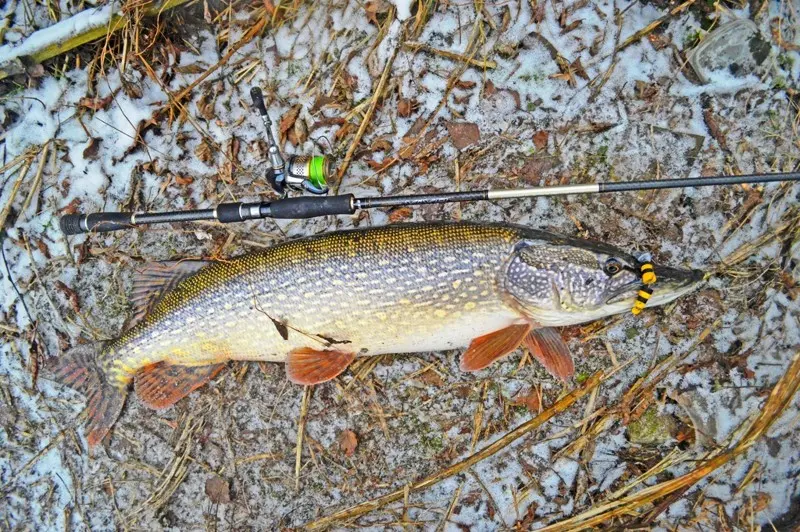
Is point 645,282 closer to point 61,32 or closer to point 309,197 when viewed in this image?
point 309,197

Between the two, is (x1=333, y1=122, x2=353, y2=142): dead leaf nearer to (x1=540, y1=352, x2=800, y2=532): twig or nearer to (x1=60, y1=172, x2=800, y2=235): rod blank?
(x1=60, y1=172, x2=800, y2=235): rod blank

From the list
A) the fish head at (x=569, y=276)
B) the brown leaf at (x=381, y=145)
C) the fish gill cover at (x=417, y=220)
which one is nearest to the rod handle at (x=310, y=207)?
the fish gill cover at (x=417, y=220)

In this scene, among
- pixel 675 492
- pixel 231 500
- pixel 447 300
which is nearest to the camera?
pixel 447 300

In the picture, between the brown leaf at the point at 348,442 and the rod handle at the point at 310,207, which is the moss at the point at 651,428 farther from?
the rod handle at the point at 310,207

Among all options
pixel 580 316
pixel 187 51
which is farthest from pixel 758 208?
pixel 187 51

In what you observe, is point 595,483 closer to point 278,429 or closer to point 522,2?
point 278,429

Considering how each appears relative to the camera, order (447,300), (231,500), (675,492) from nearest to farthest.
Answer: (447,300) < (675,492) < (231,500)

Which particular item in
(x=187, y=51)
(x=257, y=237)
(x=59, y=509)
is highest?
(x=187, y=51)
